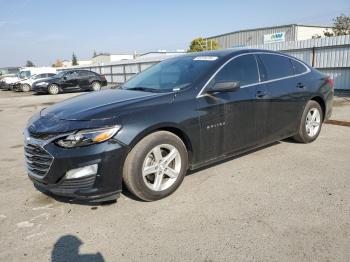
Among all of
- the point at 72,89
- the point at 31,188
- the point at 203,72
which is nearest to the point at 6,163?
the point at 31,188

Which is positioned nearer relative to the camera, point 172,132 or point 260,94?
point 172,132

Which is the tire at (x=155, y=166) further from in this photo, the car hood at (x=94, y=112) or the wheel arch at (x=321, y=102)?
the wheel arch at (x=321, y=102)

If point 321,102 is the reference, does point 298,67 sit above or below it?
above

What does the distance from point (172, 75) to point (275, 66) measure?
164cm

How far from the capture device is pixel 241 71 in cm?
428

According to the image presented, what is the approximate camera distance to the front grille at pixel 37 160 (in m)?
3.14

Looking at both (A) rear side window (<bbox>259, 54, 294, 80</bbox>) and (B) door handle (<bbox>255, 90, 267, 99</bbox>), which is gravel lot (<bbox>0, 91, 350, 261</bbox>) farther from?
(A) rear side window (<bbox>259, 54, 294, 80</bbox>)

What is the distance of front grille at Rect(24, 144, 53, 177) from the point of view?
314 cm

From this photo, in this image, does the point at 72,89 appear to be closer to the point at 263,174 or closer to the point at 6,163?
the point at 6,163

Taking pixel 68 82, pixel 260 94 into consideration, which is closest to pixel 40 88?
pixel 68 82

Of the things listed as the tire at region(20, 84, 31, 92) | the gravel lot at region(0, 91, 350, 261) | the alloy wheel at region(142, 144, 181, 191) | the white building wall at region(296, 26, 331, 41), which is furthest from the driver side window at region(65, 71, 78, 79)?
the white building wall at region(296, 26, 331, 41)

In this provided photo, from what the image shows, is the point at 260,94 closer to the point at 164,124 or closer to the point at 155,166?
the point at 164,124

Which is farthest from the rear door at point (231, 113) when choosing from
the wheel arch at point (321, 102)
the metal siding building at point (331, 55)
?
the metal siding building at point (331, 55)

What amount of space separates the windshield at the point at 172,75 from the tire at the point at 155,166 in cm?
75
